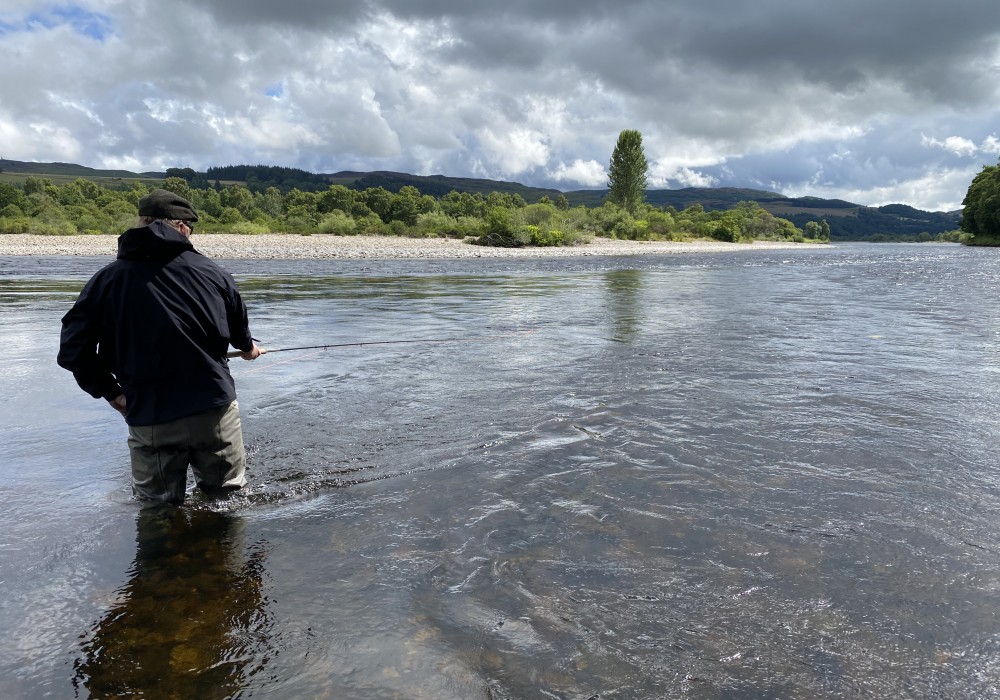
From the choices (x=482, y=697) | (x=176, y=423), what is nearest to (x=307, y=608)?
(x=482, y=697)

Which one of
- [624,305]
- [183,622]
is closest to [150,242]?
[183,622]

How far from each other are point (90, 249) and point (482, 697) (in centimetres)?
5280

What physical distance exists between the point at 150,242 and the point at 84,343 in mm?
758

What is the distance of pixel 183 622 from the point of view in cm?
328

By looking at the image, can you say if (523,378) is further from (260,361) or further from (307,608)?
(307,608)

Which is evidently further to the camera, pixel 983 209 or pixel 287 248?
pixel 983 209

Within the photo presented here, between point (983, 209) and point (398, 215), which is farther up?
point (983, 209)

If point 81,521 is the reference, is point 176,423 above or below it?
above

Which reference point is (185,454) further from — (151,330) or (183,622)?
(183,622)

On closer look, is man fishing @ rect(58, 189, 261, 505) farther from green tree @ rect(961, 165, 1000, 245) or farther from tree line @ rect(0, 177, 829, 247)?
green tree @ rect(961, 165, 1000, 245)

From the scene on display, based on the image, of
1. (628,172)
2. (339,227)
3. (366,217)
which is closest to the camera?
(339,227)

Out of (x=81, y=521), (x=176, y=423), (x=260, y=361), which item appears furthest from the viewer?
(x=260, y=361)

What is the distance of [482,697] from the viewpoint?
274cm

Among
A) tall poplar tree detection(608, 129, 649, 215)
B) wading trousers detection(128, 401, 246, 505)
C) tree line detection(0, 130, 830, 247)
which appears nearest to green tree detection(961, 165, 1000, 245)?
tree line detection(0, 130, 830, 247)
